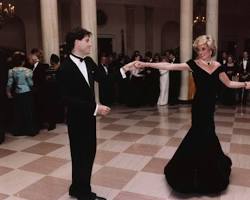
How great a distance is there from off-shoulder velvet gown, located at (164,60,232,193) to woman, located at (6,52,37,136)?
12.4 feet

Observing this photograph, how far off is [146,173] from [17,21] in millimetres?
11702

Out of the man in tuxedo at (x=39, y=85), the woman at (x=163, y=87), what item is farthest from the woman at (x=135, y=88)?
the man in tuxedo at (x=39, y=85)

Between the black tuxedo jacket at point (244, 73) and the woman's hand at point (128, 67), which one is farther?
the black tuxedo jacket at point (244, 73)

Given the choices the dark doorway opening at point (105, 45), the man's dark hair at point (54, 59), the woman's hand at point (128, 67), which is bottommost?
the woman's hand at point (128, 67)

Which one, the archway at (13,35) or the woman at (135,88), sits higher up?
the archway at (13,35)

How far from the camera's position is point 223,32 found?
1833cm

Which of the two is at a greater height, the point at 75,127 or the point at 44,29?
the point at 44,29

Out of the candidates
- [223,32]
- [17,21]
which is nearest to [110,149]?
[17,21]

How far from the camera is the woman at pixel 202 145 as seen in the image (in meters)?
3.78

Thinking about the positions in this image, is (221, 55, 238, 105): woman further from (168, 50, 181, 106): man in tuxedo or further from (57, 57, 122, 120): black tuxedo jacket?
(57, 57, 122, 120): black tuxedo jacket

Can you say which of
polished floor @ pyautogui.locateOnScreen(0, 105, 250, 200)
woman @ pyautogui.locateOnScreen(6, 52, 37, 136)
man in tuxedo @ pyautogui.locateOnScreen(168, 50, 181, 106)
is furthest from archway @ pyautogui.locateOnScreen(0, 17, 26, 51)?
woman @ pyautogui.locateOnScreen(6, 52, 37, 136)

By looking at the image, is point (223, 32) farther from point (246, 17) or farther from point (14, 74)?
point (14, 74)

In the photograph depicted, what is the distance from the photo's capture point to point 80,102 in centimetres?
326

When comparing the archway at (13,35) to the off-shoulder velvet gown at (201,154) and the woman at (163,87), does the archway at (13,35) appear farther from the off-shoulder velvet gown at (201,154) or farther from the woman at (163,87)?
the off-shoulder velvet gown at (201,154)
